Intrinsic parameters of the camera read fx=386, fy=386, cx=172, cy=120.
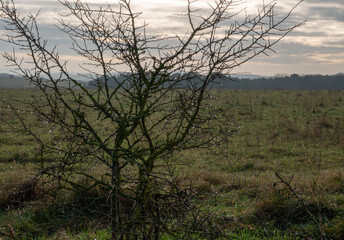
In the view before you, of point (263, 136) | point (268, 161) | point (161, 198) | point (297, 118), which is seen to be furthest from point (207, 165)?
point (297, 118)

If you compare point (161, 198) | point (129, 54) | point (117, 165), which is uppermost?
point (129, 54)

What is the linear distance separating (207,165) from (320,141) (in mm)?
4588

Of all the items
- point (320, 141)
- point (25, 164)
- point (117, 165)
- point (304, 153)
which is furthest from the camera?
point (320, 141)

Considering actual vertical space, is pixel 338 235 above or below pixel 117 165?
below

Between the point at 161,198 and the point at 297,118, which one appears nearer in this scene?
the point at 161,198

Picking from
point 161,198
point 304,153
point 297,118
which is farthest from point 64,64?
point 297,118

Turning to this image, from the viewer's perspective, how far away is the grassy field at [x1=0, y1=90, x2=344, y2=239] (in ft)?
14.2

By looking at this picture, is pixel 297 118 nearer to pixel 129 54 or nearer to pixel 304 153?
pixel 304 153

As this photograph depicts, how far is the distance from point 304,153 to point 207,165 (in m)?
2.95

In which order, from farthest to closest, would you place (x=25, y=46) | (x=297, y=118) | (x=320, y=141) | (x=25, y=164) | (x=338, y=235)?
(x=297, y=118)
(x=320, y=141)
(x=25, y=164)
(x=338, y=235)
(x=25, y=46)

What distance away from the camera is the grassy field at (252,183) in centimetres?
432

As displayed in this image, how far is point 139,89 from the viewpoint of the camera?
2846mm

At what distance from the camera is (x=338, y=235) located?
415 centimetres

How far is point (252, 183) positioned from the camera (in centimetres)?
640
